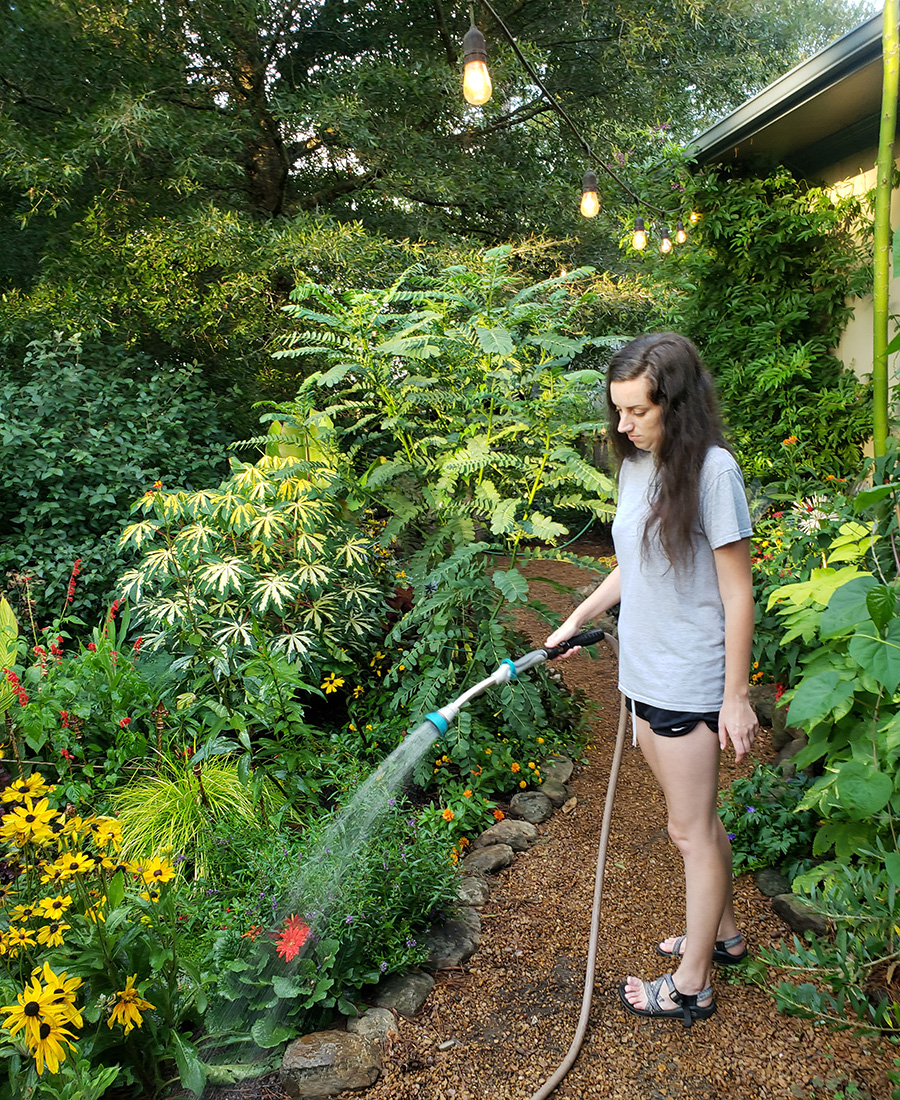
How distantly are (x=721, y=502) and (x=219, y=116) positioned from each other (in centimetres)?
560

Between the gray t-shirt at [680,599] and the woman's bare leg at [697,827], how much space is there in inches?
4.2

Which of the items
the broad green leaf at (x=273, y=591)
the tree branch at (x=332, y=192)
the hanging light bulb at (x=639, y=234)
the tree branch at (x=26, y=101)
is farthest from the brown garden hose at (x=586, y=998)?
the tree branch at (x=26, y=101)

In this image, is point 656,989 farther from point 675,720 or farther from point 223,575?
point 223,575

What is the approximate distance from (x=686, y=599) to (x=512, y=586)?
1078mm

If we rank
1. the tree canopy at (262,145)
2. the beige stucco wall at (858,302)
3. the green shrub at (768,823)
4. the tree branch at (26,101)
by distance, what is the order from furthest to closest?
1. the tree branch at (26,101)
2. the tree canopy at (262,145)
3. the beige stucco wall at (858,302)
4. the green shrub at (768,823)

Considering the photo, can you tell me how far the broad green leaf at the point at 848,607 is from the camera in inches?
61.1

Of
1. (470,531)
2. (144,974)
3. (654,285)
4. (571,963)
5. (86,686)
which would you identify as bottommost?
(571,963)

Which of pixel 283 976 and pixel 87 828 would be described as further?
pixel 283 976

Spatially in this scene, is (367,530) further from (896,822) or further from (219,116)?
(219,116)

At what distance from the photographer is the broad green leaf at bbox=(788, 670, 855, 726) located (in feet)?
5.55

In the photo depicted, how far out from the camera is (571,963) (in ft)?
7.09

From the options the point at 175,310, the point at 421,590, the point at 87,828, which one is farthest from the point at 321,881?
the point at 175,310

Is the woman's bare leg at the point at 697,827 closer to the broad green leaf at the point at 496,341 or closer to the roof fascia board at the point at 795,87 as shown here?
the broad green leaf at the point at 496,341

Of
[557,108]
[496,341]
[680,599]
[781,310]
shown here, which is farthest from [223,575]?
[781,310]
